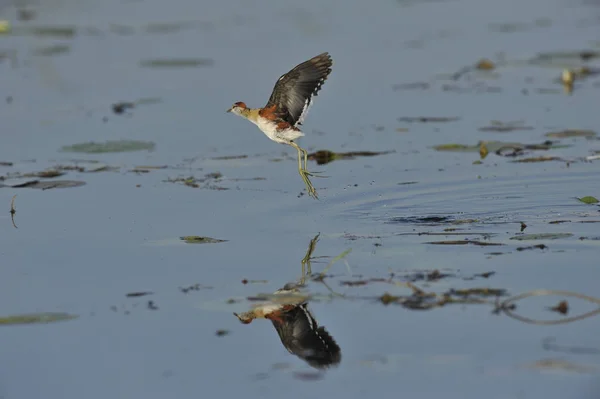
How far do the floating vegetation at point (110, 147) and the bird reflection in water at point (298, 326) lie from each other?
4.82m

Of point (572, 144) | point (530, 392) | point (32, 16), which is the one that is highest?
point (32, 16)

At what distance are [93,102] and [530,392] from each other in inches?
392

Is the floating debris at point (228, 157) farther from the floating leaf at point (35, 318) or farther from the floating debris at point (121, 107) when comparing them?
the floating leaf at point (35, 318)

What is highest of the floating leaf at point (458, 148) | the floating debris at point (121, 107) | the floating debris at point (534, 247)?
the floating debris at point (121, 107)

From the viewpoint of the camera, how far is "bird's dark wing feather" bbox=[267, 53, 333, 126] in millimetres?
8688

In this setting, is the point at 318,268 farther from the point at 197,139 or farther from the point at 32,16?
the point at 32,16

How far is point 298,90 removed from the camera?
28.7 ft

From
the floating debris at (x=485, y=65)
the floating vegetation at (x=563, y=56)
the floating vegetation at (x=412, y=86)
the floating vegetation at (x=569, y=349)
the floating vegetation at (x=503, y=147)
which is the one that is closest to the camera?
the floating vegetation at (x=569, y=349)

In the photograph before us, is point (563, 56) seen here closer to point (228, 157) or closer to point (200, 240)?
point (228, 157)

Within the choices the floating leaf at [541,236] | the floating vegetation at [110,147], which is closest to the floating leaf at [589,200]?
the floating leaf at [541,236]

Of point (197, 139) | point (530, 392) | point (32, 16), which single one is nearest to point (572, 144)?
point (197, 139)

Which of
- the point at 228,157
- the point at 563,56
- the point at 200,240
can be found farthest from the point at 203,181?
the point at 563,56

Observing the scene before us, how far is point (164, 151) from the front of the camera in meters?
11.8

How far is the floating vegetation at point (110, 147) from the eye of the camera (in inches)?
453
